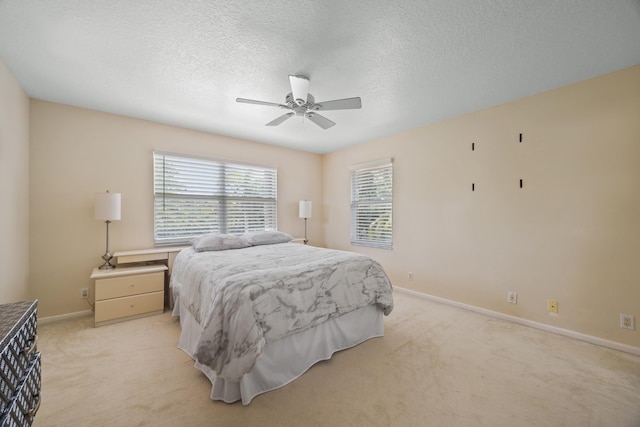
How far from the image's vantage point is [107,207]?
2.96 m

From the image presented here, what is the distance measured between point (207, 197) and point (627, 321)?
16.8 ft

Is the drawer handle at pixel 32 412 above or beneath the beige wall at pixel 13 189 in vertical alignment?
beneath

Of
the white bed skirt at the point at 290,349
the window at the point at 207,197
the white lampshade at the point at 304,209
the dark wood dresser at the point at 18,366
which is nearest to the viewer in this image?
the dark wood dresser at the point at 18,366

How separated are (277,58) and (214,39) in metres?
0.49

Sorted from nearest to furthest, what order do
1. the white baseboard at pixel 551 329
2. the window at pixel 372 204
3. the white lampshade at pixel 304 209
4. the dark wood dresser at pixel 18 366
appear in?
the dark wood dresser at pixel 18 366
the white baseboard at pixel 551 329
the window at pixel 372 204
the white lampshade at pixel 304 209

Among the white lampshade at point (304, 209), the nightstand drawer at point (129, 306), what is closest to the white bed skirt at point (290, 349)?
A: the nightstand drawer at point (129, 306)

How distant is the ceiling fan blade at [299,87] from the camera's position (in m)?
2.17

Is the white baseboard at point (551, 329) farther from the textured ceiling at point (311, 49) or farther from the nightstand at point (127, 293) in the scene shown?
the nightstand at point (127, 293)

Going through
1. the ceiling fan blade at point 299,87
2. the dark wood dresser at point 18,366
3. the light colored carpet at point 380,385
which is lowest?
the light colored carpet at point 380,385

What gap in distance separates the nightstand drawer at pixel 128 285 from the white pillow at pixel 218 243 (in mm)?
578

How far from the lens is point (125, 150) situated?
11.0ft

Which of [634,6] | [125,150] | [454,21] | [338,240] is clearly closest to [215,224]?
[125,150]

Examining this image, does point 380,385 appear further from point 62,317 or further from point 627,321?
point 62,317

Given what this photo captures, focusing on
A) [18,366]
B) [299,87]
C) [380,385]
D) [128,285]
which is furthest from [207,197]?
[380,385]
